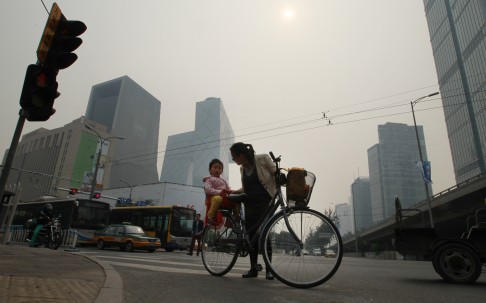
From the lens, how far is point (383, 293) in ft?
10.3

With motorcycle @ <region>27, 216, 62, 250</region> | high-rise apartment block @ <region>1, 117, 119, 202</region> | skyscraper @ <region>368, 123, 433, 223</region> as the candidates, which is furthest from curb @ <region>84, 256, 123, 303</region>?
high-rise apartment block @ <region>1, 117, 119, 202</region>

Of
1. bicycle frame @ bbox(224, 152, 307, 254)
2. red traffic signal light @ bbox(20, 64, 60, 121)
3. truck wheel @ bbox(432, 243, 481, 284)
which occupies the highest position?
red traffic signal light @ bbox(20, 64, 60, 121)

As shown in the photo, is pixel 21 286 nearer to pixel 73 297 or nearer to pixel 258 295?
pixel 73 297

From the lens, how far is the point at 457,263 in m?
4.64

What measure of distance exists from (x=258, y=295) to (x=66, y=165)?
128919 millimetres

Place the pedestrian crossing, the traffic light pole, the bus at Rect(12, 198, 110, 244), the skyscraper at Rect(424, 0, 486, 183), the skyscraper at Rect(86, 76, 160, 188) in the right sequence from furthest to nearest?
the skyscraper at Rect(86, 76, 160, 188) → the skyscraper at Rect(424, 0, 486, 183) → the bus at Rect(12, 198, 110, 244) → the pedestrian crossing → the traffic light pole

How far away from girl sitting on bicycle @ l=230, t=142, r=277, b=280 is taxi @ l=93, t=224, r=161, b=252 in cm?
1347

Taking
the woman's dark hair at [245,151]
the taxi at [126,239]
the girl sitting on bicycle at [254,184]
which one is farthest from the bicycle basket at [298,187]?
the taxi at [126,239]

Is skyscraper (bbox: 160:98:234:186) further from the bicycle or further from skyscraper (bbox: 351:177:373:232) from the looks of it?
the bicycle

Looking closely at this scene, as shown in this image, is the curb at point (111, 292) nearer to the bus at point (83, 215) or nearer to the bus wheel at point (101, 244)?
the bus wheel at point (101, 244)

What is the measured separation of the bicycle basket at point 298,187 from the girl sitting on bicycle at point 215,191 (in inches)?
36.3

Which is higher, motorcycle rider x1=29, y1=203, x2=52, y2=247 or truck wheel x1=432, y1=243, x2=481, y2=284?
motorcycle rider x1=29, y1=203, x2=52, y2=247

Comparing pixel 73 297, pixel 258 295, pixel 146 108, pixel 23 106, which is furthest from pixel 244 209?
pixel 146 108

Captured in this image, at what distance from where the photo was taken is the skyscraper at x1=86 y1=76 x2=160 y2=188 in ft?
536
